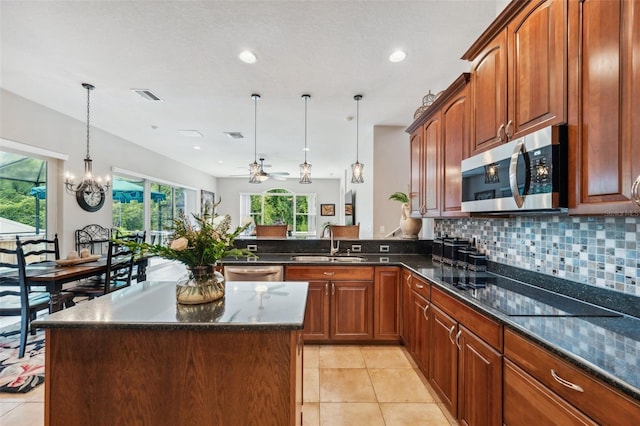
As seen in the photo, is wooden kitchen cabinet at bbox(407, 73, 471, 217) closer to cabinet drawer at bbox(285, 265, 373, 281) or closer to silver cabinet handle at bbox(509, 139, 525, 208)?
silver cabinet handle at bbox(509, 139, 525, 208)

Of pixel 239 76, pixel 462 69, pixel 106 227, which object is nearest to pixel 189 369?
pixel 239 76

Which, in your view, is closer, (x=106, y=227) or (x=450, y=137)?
(x=450, y=137)

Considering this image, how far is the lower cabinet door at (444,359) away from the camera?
1875 millimetres

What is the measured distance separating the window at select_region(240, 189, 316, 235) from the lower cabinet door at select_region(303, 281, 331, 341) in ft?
28.0

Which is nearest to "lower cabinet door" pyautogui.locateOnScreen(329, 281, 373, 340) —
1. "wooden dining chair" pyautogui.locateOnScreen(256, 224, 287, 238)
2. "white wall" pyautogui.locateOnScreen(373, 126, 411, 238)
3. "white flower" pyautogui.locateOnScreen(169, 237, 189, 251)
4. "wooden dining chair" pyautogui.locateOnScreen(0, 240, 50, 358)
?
"wooden dining chair" pyautogui.locateOnScreen(256, 224, 287, 238)

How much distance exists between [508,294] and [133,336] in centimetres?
204

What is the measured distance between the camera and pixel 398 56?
9.07 feet

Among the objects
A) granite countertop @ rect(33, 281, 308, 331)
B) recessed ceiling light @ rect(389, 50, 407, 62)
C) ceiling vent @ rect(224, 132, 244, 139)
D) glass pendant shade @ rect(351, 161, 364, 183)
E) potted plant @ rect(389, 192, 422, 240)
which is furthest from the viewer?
ceiling vent @ rect(224, 132, 244, 139)

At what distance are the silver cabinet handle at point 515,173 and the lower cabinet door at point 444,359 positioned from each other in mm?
835

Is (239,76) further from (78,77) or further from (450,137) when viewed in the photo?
(450,137)

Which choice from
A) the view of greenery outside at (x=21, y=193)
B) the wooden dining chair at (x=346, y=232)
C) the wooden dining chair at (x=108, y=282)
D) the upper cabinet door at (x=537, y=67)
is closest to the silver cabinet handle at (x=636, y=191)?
the upper cabinet door at (x=537, y=67)

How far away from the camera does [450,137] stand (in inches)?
99.0

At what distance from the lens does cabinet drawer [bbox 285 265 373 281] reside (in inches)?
120

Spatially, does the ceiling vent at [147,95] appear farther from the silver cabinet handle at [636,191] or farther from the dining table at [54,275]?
the silver cabinet handle at [636,191]
